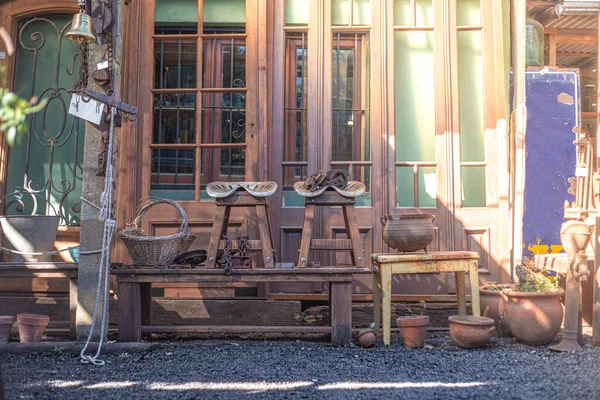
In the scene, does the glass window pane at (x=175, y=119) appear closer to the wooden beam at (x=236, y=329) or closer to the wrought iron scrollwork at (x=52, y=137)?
the wrought iron scrollwork at (x=52, y=137)

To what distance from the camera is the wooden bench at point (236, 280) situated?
174 inches

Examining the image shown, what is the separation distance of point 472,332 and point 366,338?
0.75 meters

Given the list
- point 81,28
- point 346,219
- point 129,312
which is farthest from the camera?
point 346,219

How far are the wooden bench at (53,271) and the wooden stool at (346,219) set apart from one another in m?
1.69

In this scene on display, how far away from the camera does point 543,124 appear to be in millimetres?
5977

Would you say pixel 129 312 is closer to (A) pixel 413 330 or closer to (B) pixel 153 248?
(B) pixel 153 248

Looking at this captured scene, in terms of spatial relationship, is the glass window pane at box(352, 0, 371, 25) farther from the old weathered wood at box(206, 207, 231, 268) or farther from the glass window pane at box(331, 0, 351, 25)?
the old weathered wood at box(206, 207, 231, 268)

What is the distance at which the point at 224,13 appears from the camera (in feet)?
18.4

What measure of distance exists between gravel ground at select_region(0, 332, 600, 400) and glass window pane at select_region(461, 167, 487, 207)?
1425 millimetres

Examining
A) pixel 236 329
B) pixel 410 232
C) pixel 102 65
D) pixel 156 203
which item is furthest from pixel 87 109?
pixel 410 232

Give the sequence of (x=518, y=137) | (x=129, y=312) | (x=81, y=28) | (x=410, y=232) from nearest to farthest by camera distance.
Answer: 1. (x=81, y=28)
2. (x=129, y=312)
3. (x=410, y=232)
4. (x=518, y=137)

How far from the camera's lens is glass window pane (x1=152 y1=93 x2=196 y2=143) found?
5.57 metres

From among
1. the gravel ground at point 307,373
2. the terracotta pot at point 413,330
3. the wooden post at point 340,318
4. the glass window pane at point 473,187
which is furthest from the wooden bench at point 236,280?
the glass window pane at point 473,187

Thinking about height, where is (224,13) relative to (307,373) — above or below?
above
